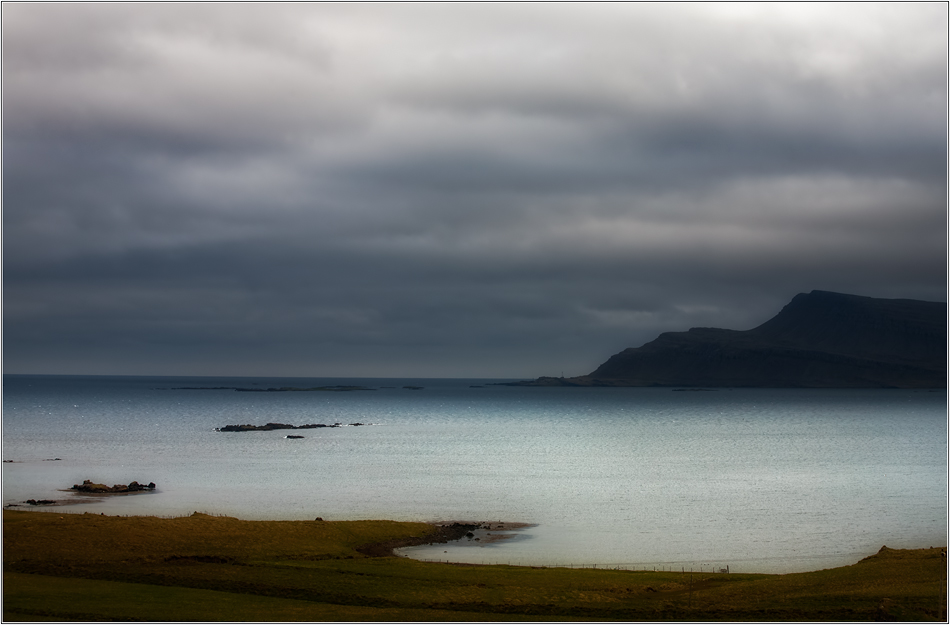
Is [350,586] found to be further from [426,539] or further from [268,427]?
[268,427]

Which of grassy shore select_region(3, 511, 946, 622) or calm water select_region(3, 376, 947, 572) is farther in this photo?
calm water select_region(3, 376, 947, 572)

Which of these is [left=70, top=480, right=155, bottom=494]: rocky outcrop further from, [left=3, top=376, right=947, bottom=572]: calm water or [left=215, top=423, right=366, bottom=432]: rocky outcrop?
[left=215, top=423, right=366, bottom=432]: rocky outcrop

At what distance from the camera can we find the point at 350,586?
39.0 meters

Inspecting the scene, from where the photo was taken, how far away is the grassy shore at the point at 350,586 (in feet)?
111

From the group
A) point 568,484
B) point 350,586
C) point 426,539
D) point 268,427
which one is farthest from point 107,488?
point 268,427

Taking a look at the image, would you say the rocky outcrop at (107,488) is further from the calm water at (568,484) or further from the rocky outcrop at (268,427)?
the rocky outcrop at (268,427)

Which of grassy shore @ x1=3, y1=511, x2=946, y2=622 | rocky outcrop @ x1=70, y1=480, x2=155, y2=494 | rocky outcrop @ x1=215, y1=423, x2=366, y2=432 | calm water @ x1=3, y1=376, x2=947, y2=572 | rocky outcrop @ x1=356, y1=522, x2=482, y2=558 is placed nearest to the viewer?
grassy shore @ x1=3, y1=511, x2=946, y2=622

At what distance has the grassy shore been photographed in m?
33.7

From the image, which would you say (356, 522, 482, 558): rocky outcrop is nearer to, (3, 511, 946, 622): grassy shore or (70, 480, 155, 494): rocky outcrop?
(3, 511, 946, 622): grassy shore

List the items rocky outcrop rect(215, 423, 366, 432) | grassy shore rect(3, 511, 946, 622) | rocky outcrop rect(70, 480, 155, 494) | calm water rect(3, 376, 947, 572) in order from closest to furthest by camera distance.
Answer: grassy shore rect(3, 511, 946, 622) < calm water rect(3, 376, 947, 572) < rocky outcrop rect(70, 480, 155, 494) < rocky outcrop rect(215, 423, 366, 432)

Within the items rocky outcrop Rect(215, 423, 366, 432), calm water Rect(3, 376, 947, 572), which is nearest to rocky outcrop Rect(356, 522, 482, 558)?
calm water Rect(3, 376, 947, 572)

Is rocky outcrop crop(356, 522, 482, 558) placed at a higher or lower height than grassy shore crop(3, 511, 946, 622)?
lower

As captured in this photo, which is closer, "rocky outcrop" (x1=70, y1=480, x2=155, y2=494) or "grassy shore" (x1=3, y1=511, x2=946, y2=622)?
"grassy shore" (x1=3, y1=511, x2=946, y2=622)

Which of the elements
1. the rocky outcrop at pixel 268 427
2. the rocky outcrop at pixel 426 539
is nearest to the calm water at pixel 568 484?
the rocky outcrop at pixel 426 539
